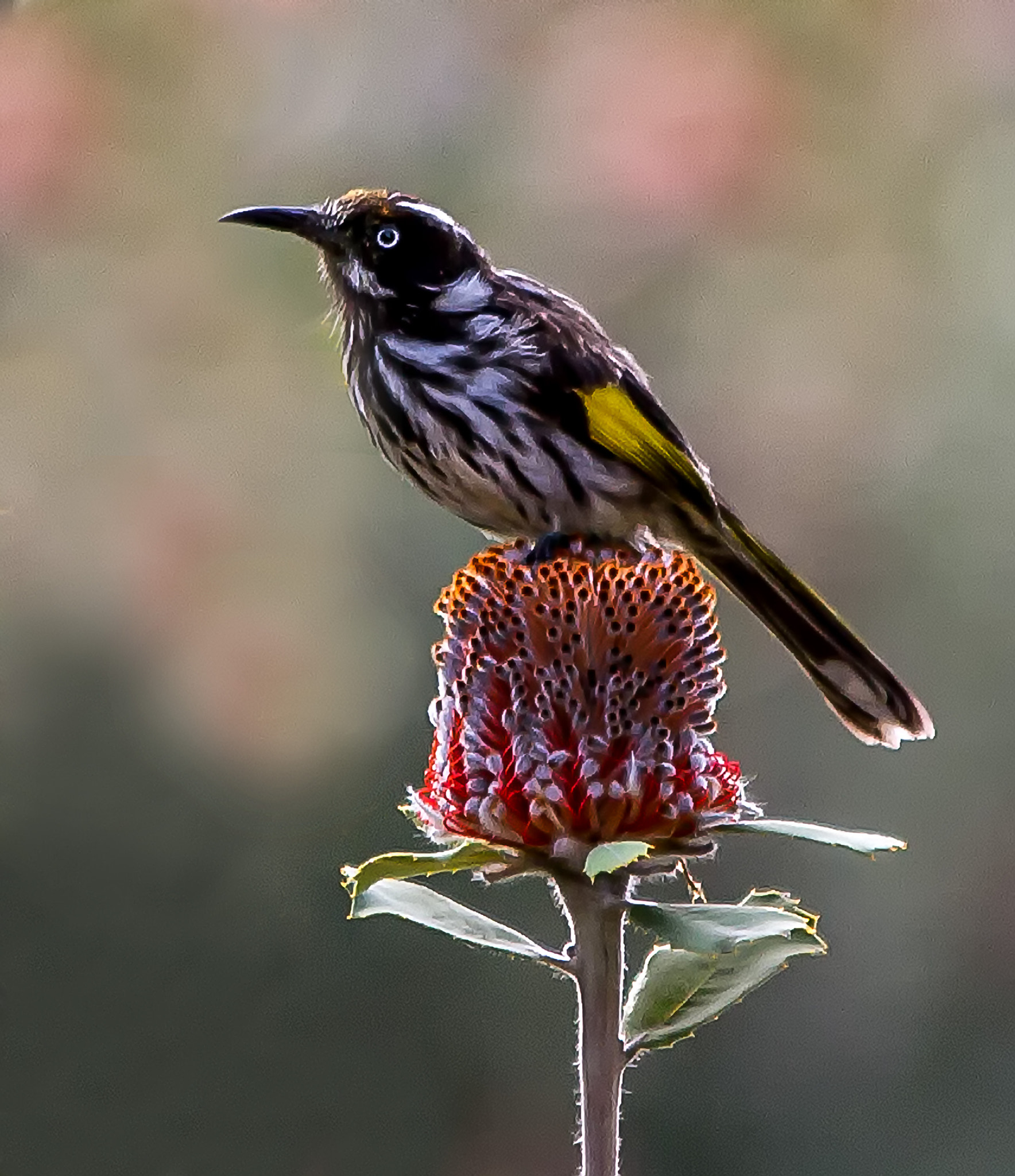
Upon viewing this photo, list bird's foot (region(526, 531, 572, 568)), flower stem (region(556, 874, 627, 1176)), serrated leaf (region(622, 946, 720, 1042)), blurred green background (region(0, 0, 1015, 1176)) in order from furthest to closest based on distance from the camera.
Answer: blurred green background (region(0, 0, 1015, 1176)), bird's foot (region(526, 531, 572, 568)), serrated leaf (region(622, 946, 720, 1042)), flower stem (region(556, 874, 627, 1176))

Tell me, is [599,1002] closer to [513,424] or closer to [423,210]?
[513,424]

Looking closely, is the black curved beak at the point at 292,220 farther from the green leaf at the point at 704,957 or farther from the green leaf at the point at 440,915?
the green leaf at the point at 704,957

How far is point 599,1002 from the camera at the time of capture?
95.7 inches

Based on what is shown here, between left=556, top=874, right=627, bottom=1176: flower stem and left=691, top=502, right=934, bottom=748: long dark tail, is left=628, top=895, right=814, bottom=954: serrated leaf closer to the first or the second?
left=556, top=874, right=627, bottom=1176: flower stem

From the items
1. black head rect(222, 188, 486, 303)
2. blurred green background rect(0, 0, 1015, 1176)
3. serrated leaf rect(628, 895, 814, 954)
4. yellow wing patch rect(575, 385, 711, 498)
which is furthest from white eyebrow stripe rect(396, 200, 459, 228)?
blurred green background rect(0, 0, 1015, 1176)

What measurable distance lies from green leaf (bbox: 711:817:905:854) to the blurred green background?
176 inches

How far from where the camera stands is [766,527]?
7598 mm

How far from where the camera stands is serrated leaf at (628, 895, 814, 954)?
89.9 inches

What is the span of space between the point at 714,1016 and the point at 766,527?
17.3ft

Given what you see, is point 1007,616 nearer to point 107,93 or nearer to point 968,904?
point 968,904

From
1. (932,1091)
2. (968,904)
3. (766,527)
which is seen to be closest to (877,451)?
(766,527)

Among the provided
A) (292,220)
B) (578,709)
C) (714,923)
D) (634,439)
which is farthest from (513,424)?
(714,923)

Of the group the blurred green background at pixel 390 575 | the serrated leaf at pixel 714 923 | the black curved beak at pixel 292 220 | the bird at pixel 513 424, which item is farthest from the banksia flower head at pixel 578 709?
the blurred green background at pixel 390 575

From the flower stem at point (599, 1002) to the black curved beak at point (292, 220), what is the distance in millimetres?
1356
